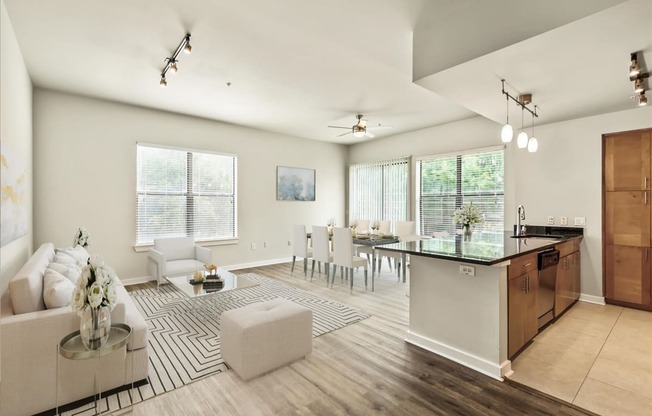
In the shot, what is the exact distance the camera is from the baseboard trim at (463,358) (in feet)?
7.64

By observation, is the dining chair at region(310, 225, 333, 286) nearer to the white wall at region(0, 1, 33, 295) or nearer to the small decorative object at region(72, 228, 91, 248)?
the small decorative object at region(72, 228, 91, 248)

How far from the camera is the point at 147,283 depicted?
5.06 metres

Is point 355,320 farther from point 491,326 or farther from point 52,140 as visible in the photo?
point 52,140

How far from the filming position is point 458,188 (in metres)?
5.98

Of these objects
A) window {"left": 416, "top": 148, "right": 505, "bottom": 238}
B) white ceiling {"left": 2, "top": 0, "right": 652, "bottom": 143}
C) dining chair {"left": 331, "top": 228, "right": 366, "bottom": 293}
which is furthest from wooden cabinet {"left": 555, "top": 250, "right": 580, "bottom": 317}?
dining chair {"left": 331, "top": 228, "right": 366, "bottom": 293}

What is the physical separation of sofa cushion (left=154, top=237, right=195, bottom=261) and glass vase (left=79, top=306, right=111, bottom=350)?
10.7 ft

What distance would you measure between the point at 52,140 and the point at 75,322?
376 centimetres

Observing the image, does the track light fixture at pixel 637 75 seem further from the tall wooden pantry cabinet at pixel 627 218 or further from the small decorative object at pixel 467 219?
the small decorative object at pixel 467 219

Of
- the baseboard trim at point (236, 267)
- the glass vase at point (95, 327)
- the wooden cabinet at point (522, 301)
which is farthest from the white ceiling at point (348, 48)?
the baseboard trim at point (236, 267)

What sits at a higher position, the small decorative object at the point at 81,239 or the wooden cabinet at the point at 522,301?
the small decorative object at the point at 81,239

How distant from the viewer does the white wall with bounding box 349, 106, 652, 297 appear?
4.11 meters

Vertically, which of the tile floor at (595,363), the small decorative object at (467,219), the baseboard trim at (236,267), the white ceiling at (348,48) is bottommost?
the tile floor at (595,363)

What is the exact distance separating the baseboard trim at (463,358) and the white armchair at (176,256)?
323 cm

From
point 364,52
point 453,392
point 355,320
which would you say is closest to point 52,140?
point 364,52
